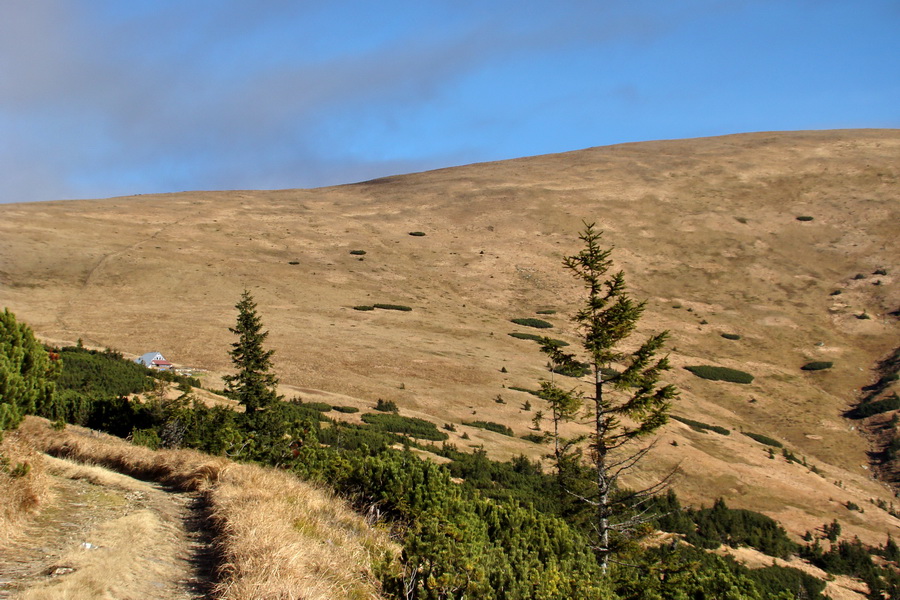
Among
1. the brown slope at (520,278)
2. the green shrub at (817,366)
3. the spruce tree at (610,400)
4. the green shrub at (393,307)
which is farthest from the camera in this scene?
the green shrub at (393,307)

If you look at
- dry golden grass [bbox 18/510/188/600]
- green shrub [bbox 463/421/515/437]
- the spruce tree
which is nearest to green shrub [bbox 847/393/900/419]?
green shrub [bbox 463/421/515/437]

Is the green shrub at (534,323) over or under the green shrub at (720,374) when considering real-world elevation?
over

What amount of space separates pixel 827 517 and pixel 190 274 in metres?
51.5

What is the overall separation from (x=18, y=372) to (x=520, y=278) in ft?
206

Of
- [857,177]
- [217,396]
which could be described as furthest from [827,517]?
[857,177]

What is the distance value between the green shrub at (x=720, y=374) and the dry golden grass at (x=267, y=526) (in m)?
47.6

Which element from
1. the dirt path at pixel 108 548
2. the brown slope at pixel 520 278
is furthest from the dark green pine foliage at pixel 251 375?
the dirt path at pixel 108 548

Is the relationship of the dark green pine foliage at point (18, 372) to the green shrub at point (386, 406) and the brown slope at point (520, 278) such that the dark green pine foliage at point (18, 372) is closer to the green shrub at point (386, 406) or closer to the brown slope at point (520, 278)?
the green shrub at point (386, 406)

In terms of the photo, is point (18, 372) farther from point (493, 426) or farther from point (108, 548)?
point (493, 426)

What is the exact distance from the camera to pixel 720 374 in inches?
2076

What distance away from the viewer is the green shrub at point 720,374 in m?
52.1

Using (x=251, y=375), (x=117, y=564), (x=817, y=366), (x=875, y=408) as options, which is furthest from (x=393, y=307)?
(x=117, y=564)

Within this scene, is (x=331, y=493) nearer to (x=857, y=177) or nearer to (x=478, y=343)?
(x=478, y=343)

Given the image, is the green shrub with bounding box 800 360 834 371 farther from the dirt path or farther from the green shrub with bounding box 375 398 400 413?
the dirt path
